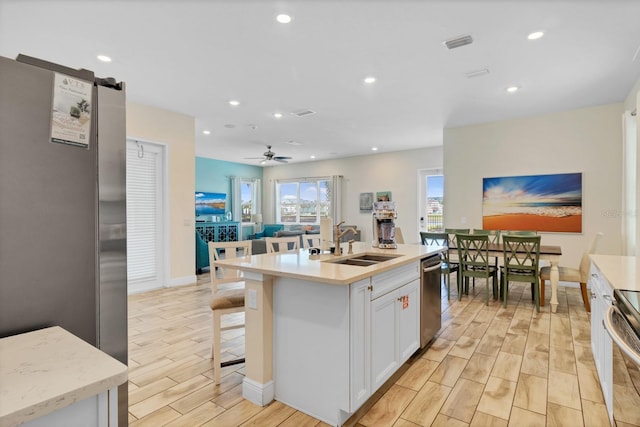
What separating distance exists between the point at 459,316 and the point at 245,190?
8332mm

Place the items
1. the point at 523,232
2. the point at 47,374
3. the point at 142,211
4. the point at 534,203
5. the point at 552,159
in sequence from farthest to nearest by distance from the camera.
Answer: the point at 534,203
the point at 552,159
the point at 523,232
the point at 142,211
the point at 47,374

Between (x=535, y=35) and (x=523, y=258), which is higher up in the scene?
(x=535, y=35)

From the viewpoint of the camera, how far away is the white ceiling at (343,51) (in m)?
2.53

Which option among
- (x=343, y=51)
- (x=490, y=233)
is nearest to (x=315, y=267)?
(x=343, y=51)

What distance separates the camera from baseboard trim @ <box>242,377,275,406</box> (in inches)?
83.1

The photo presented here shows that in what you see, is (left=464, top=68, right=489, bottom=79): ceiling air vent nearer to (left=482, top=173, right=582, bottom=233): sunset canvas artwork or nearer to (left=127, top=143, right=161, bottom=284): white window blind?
(left=482, top=173, right=582, bottom=233): sunset canvas artwork

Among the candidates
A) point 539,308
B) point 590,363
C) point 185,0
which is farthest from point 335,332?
point 539,308

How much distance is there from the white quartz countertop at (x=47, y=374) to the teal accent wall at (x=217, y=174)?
897 cm

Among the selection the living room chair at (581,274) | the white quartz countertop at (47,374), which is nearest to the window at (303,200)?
the living room chair at (581,274)

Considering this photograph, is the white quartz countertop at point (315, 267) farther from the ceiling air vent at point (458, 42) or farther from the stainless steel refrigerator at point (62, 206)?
the ceiling air vent at point (458, 42)

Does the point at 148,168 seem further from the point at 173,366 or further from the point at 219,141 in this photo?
the point at 173,366

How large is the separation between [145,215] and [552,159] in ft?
21.3

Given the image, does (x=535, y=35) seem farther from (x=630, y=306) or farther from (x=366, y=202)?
(x=366, y=202)

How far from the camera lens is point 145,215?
504cm
